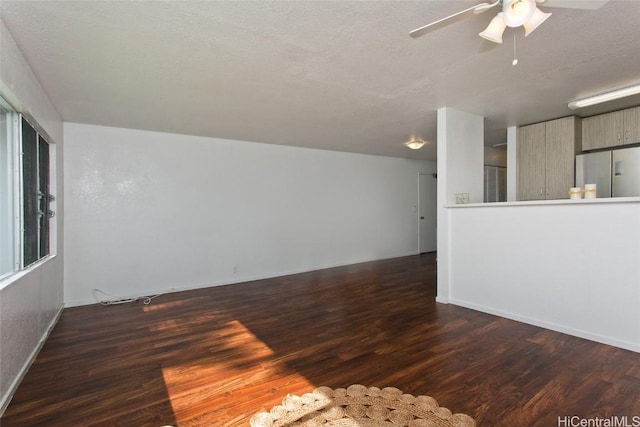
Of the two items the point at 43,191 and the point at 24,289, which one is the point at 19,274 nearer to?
the point at 24,289

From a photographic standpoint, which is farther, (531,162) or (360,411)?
(531,162)

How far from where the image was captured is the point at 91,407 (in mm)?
1893

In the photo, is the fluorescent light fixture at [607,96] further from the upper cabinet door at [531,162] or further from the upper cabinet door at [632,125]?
the upper cabinet door at [531,162]

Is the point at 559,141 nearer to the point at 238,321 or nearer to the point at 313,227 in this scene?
the point at 313,227

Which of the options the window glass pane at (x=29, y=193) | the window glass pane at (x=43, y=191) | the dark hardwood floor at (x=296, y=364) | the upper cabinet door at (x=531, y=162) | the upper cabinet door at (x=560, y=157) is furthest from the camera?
the upper cabinet door at (x=531, y=162)

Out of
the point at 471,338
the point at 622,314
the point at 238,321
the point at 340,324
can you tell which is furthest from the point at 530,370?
the point at 238,321

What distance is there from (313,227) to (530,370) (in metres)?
4.25

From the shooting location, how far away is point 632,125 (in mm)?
3803

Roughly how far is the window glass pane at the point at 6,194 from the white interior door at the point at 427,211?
24.1 feet

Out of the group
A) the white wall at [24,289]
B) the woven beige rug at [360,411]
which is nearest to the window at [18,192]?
the white wall at [24,289]

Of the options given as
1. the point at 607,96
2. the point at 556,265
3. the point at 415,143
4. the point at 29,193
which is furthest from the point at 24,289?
the point at 607,96

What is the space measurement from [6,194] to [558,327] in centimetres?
475

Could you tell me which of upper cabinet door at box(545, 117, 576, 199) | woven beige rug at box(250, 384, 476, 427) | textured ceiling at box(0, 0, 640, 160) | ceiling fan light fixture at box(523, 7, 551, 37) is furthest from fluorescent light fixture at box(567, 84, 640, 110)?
woven beige rug at box(250, 384, 476, 427)

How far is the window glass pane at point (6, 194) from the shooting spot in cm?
216
